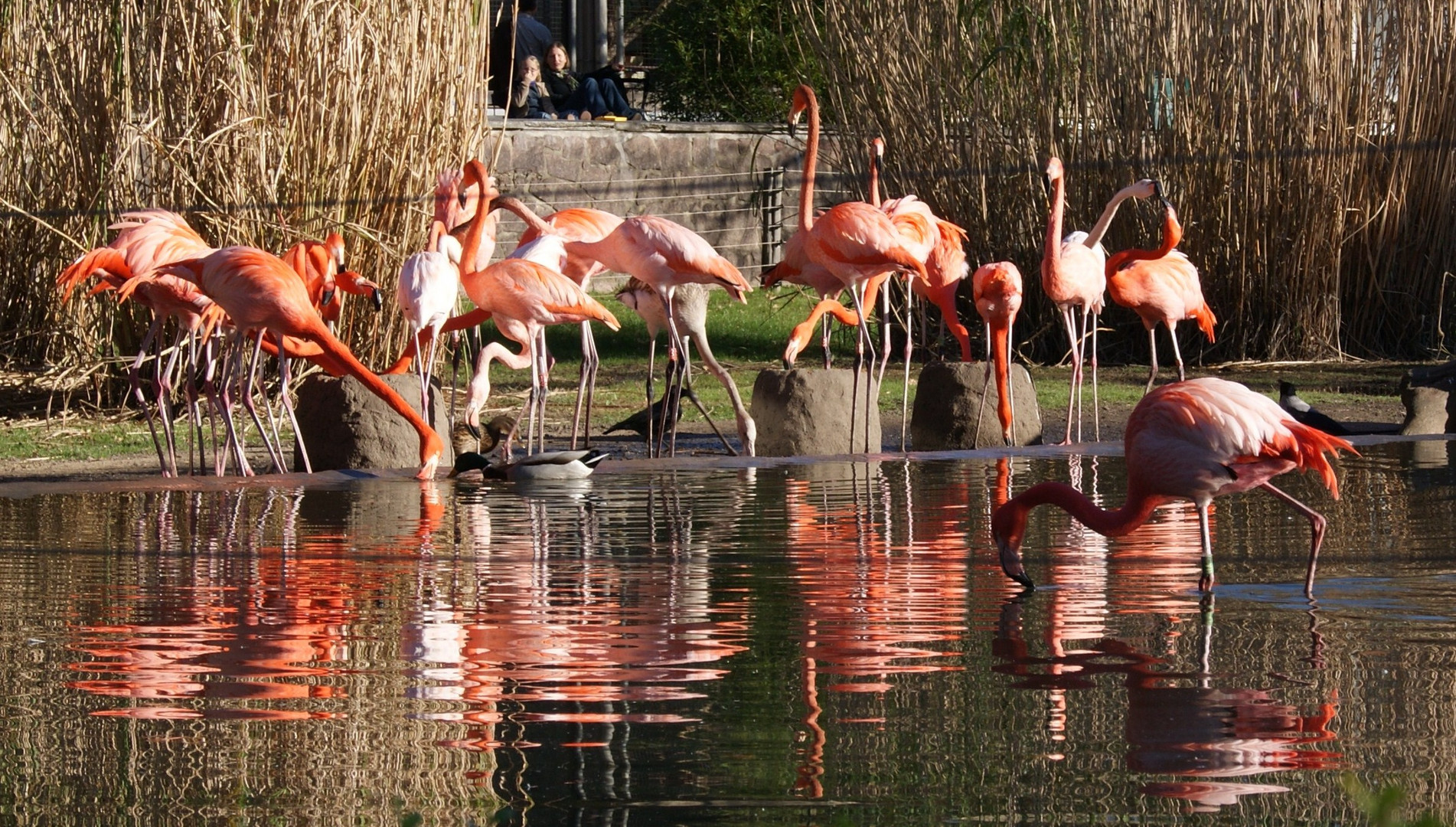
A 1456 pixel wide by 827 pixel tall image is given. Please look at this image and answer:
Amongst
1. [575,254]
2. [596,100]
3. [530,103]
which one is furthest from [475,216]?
[596,100]

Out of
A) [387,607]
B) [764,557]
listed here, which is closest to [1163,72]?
[764,557]

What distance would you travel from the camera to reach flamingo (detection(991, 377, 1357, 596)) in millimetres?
4566

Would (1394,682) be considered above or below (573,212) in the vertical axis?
below

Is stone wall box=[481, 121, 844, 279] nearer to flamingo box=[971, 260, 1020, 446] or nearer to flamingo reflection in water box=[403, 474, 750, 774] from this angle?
flamingo box=[971, 260, 1020, 446]

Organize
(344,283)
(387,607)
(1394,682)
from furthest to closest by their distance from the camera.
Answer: (344,283) → (387,607) → (1394,682)

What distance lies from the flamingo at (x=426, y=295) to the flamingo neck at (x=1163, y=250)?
336cm

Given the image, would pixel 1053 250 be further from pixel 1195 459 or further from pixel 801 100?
pixel 1195 459

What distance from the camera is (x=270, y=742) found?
3.07 m

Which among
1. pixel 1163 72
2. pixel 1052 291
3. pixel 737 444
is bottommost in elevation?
pixel 737 444

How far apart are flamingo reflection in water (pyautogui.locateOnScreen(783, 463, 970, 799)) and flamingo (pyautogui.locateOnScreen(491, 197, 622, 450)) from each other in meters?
2.28

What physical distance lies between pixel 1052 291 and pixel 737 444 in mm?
1716

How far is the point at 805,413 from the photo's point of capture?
8648 mm

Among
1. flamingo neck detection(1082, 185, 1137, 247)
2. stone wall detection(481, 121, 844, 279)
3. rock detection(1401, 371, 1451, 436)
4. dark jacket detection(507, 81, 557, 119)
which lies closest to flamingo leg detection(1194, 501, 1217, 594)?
rock detection(1401, 371, 1451, 436)

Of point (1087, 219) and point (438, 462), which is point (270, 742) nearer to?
point (438, 462)
